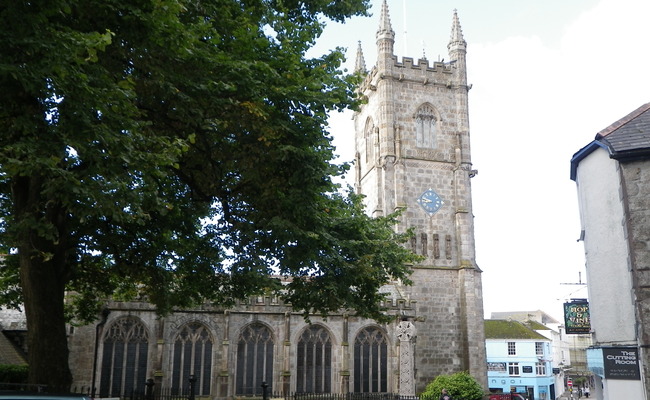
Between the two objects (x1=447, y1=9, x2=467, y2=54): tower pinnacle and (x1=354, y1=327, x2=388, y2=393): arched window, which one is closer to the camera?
(x1=354, y1=327, x2=388, y2=393): arched window

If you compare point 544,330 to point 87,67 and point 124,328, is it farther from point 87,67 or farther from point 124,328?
point 87,67

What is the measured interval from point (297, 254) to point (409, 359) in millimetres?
12978

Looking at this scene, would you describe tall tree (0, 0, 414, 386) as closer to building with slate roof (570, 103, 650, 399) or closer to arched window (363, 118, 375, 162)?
building with slate roof (570, 103, 650, 399)

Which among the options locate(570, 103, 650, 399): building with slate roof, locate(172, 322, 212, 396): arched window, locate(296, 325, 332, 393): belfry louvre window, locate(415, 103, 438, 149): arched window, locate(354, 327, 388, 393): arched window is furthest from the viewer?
locate(415, 103, 438, 149): arched window

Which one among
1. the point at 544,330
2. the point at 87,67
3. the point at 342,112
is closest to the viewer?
the point at 87,67

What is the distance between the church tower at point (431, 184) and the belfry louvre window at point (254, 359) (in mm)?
8627

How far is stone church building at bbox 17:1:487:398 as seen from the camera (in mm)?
26172

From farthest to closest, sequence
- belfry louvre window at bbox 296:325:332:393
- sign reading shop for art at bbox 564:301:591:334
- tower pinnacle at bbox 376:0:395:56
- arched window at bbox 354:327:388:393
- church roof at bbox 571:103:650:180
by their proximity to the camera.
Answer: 1. tower pinnacle at bbox 376:0:395:56
2. arched window at bbox 354:327:388:393
3. belfry louvre window at bbox 296:325:332:393
4. sign reading shop for art at bbox 564:301:591:334
5. church roof at bbox 571:103:650:180

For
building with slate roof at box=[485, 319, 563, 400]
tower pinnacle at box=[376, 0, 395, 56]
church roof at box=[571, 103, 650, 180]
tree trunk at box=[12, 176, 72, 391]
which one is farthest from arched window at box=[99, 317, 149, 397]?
building with slate roof at box=[485, 319, 563, 400]

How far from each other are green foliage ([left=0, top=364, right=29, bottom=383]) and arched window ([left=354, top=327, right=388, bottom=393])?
14606 millimetres

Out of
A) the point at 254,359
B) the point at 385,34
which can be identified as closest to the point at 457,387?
the point at 254,359

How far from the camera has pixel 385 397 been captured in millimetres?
24219

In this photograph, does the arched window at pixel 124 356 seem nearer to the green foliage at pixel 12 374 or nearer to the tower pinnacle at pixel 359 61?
the green foliage at pixel 12 374

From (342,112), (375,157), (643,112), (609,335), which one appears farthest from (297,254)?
(375,157)
